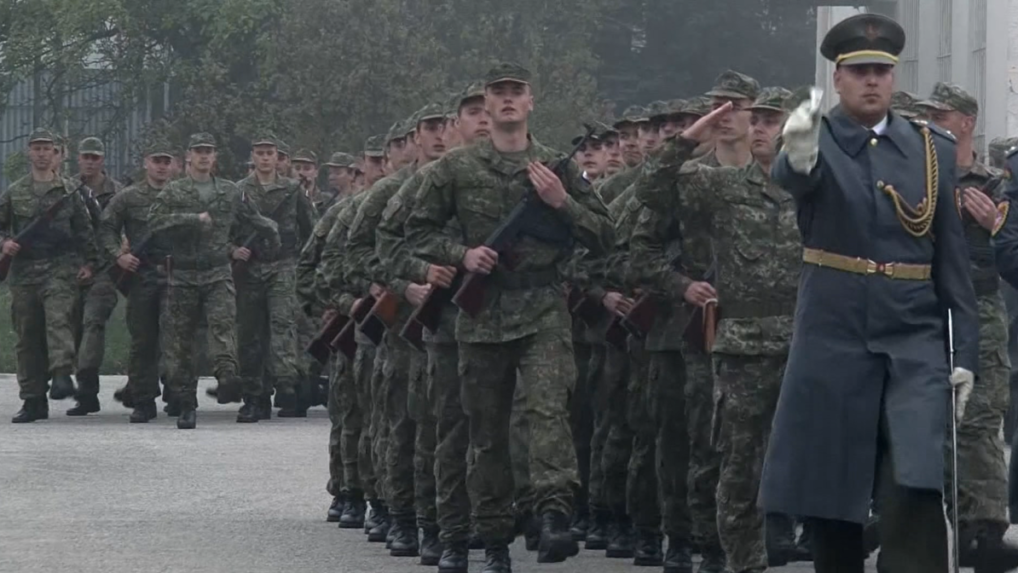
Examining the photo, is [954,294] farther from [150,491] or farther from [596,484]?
[150,491]

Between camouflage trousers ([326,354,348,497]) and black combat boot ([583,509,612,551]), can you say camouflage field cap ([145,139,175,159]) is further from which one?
black combat boot ([583,509,612,551])

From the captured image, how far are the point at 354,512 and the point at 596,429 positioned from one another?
1.64 metres

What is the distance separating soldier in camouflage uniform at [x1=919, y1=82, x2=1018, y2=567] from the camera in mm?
10766

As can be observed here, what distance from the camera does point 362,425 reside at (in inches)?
538

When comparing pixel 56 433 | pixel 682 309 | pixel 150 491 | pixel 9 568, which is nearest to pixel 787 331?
pixel 682 309

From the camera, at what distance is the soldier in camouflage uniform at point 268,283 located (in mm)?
20688

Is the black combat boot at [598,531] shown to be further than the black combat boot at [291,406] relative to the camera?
No

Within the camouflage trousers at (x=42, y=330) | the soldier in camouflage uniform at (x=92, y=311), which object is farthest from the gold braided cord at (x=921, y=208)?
the soldier in camouflage uniform at (x=92, y=311)

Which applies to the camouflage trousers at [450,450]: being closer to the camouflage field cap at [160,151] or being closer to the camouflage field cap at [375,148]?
the camouflage field cap at [375,148]

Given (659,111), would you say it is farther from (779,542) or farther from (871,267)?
(871,267)

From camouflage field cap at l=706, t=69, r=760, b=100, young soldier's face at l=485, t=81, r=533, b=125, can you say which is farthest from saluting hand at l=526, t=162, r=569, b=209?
camouflage field cap at l=706, t=69, r=760, b=100

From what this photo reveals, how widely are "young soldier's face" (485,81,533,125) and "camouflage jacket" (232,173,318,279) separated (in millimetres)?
9584

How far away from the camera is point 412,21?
39750 millimetres

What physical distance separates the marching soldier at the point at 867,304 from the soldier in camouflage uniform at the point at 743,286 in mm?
1853
